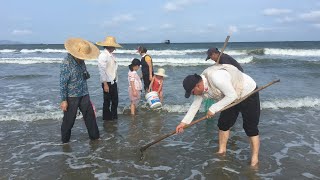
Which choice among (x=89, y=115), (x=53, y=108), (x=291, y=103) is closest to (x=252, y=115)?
(x=89, y=115)

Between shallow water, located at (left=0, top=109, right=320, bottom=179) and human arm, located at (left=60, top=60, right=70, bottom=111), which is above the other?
human arm, located at (left=60, top=60, right=70, bottom=111)

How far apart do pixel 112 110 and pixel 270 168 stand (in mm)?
4019

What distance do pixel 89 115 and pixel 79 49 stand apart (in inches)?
47.1

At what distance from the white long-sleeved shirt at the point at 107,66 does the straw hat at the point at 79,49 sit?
1.36m

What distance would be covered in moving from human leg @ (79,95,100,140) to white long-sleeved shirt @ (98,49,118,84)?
133 centimetres

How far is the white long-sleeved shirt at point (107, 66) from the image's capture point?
7039mm

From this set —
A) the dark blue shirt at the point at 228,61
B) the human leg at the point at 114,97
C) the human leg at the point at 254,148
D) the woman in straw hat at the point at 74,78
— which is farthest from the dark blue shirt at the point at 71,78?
the human leg at the point at 254,148

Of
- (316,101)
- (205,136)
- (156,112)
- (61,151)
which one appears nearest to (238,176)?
(205,136)

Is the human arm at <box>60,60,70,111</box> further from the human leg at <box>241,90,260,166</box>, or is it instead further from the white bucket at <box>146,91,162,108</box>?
the human leg at <box>241,90,260,166</box>

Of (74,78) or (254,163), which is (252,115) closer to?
(254,163)

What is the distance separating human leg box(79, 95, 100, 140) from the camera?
5.80 metres

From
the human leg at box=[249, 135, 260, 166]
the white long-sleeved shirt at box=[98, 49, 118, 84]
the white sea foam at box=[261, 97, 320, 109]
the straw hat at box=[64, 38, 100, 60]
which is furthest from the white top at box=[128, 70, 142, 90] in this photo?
the human leg at box=[249, 135, 260, 166]

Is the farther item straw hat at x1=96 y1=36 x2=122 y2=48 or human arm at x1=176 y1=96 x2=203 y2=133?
straw hat at x1=96 y1=36 x2=122 y2=48

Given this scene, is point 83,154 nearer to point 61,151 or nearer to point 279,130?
point 61,151
